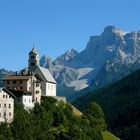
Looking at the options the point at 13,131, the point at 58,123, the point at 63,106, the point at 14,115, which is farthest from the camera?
the point at 63,106

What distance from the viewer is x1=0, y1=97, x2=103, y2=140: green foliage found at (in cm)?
14675

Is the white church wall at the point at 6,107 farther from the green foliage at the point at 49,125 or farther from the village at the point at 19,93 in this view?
the green foliage at the point at 49,125

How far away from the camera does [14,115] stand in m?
161

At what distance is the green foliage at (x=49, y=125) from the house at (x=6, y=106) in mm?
2388

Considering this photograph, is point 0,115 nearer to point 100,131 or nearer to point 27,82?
point 27,82

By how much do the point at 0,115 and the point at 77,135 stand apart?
2500cm

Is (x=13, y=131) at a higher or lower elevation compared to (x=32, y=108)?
lower

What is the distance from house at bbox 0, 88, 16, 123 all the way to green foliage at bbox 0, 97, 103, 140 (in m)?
2.39

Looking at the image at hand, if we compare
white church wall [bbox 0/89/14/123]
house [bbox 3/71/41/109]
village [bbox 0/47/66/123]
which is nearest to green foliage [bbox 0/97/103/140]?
white church wall [bbox 0/89/14/123]

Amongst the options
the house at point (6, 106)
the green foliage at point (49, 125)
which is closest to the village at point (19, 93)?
the house at point (6, 106)

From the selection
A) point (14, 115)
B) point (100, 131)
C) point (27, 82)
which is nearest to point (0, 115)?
point (14, 115)

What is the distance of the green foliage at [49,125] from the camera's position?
146750mm

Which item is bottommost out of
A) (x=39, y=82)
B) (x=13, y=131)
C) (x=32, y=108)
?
(x=13, y=131)

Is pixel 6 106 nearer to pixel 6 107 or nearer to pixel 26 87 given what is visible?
pixel 6 107
